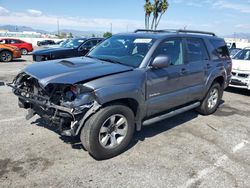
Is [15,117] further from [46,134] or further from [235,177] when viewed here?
[235,177]

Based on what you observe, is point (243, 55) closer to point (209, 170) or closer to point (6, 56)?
point (209, 170)

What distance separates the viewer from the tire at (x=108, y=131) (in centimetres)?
348

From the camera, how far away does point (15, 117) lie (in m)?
5.35

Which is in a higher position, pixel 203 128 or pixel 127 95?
pixel 127 95


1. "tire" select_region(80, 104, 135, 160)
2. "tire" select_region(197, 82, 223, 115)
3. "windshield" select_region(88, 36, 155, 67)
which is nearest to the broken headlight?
"tire" select_region(80, 104, 135, 160)

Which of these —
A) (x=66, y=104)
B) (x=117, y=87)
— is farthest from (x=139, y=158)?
(x=66, y=104)

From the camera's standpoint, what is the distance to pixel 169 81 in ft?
14.8

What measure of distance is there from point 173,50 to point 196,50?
86cm

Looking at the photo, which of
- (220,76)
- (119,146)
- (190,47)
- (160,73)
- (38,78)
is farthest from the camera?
Answer: (220,76)

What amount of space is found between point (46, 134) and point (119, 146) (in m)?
1.45

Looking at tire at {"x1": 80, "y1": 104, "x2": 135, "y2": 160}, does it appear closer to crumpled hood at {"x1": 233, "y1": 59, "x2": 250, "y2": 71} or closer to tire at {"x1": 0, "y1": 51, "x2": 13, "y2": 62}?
crumpled hood at {"x1": 233, "y1": 59, "x2": 250, "y2": 71}

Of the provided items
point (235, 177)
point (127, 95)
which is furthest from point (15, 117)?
point (235, 177)

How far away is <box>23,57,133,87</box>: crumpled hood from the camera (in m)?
3.45

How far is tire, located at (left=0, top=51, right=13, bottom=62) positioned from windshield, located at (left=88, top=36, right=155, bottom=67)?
12.7 meters
